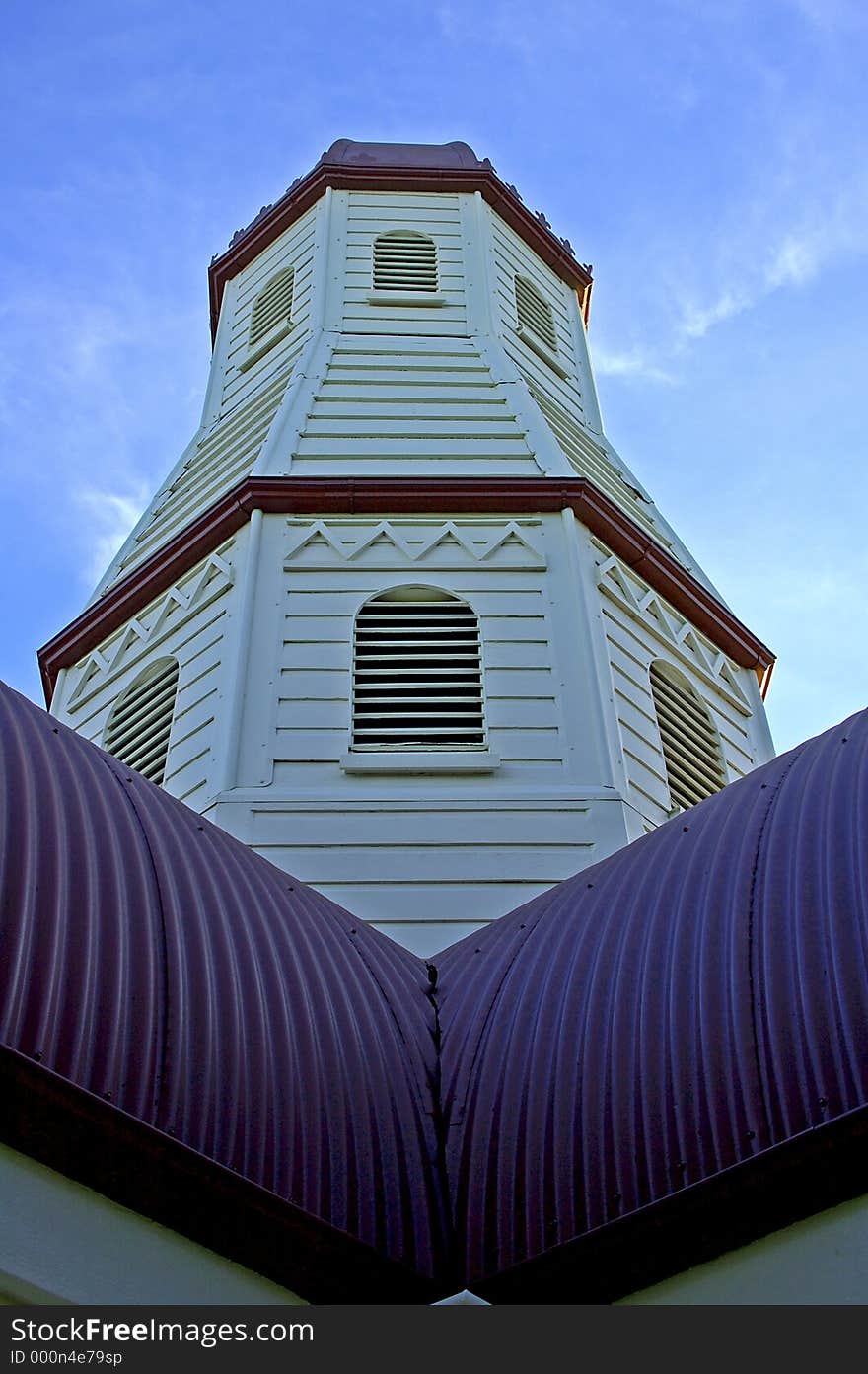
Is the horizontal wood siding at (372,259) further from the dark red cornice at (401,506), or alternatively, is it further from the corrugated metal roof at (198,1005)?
the corrugated metal roof at (198,1005)

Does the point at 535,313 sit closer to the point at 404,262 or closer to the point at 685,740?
the point at 404,262

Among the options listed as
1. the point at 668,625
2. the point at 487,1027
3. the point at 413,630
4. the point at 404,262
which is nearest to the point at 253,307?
the point at 404,262

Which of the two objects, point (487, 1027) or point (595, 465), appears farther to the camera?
point (595, 465)

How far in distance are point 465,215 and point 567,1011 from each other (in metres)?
14.1

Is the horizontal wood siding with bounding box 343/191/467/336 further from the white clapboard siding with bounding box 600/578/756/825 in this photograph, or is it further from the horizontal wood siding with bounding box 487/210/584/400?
the white clapboard siding with bounding box 600/578/756/825

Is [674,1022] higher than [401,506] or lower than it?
lower

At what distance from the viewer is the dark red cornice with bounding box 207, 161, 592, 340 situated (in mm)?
19250

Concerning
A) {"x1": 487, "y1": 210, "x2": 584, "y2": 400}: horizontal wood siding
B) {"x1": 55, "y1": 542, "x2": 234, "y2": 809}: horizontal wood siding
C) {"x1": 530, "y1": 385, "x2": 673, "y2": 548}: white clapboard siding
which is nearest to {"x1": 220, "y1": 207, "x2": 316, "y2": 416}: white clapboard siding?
{"x1": 487, "y1": 210, "x2": 584, "y2": 400}: horizontal wood siding

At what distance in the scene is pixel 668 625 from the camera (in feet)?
42.1

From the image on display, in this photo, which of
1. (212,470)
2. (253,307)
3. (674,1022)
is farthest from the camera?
(253,307)

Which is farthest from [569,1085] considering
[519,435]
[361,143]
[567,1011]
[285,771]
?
[361,143]

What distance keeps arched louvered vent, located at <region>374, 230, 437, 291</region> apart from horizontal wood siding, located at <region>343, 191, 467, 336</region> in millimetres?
79

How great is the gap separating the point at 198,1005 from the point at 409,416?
902 centimetres

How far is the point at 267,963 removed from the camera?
6387mm
